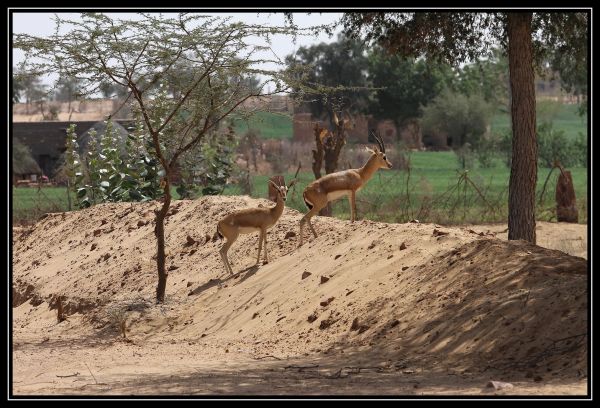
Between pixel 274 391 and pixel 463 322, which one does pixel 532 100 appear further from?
pixel 274 391

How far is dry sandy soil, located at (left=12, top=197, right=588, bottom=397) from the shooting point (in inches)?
421

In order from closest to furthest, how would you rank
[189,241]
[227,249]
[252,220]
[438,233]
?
[438,233] < [252,220] < [227,249] < [189,241]

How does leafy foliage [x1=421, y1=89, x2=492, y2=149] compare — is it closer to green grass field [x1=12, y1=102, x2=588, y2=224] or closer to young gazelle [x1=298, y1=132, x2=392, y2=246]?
green grass field [x1=12, y1=102, x2=588, y2=224]

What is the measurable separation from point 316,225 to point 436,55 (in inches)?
131

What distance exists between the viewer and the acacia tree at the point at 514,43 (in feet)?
51.8

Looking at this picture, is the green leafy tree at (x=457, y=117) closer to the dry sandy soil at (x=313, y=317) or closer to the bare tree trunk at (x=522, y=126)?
the dry sandy soil at (x=313, y=317)

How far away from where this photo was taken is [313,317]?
1421 centimetres

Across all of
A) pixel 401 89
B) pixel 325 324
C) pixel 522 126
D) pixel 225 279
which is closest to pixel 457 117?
pixel 401 89

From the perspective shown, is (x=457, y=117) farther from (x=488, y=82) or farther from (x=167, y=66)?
(x=167, y=66)

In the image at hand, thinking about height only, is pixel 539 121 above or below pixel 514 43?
below

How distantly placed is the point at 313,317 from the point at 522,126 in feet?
13.6

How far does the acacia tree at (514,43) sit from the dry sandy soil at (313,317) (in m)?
0.97

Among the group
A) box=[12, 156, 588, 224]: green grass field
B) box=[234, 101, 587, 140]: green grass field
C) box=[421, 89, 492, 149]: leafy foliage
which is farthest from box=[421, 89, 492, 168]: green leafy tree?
box=[12, 156, 588, 224]: green grass field
